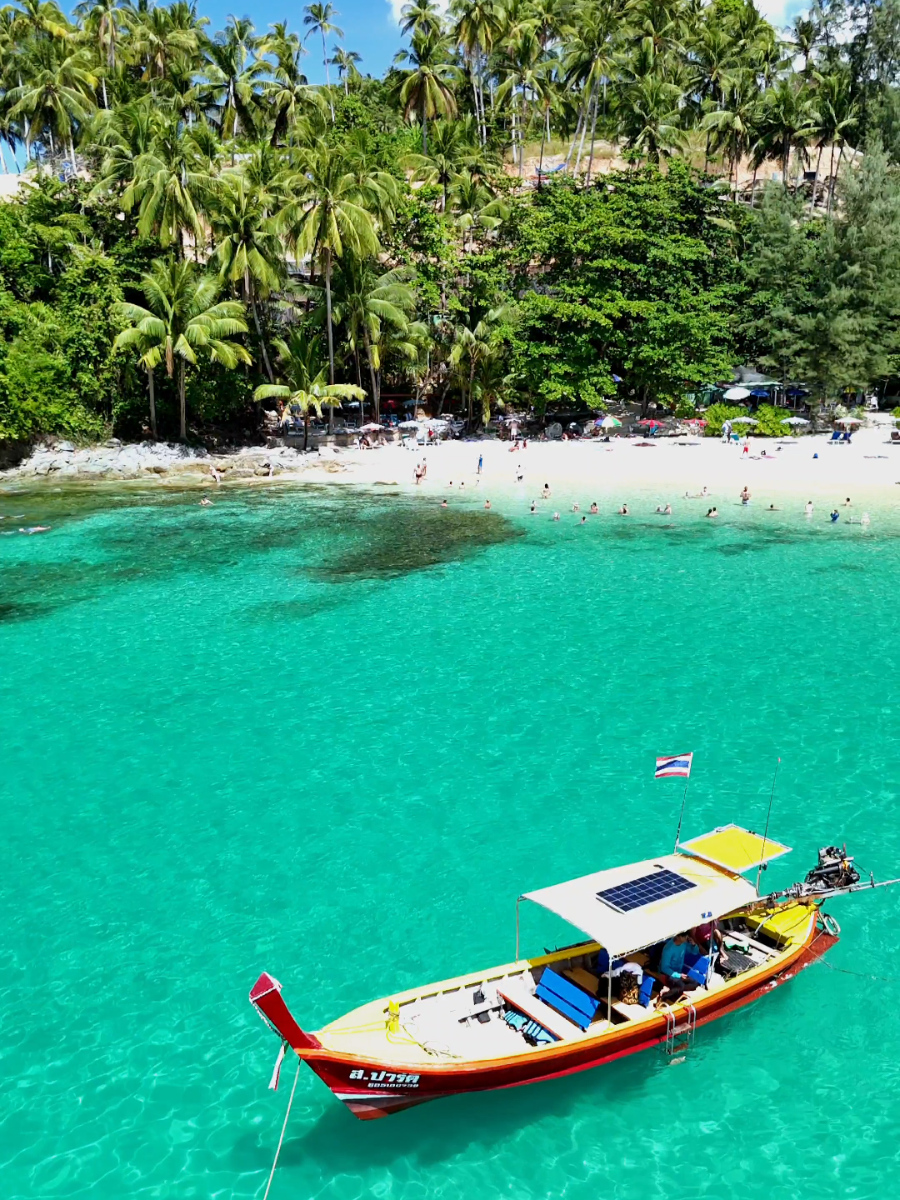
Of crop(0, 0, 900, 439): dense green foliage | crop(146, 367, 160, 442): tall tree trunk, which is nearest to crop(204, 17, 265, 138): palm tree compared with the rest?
crop(0, 0, 900, 439): dense green foliage

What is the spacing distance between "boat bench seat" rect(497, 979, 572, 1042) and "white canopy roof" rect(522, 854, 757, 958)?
1031 millimetres

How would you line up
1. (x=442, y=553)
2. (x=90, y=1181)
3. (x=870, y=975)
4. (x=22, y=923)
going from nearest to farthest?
(x=90, y=1181)
(x=870, y=975)
(x=22, y=923)
(x=442, y=553)

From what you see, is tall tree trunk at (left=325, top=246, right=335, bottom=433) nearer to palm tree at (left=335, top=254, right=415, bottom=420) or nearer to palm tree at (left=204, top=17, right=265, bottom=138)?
palm tree at (left=335, top=254, right=415, bottom=420)

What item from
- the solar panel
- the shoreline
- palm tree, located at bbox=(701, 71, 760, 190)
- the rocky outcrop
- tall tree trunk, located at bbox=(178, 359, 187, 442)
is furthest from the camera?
palm tree, located at bbox=(701, 71, 760, 190)

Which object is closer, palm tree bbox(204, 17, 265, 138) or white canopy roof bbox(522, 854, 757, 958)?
white canopy roof bbox(522, 854, 757, 958)

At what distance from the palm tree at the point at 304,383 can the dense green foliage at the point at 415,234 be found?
0.83 ft

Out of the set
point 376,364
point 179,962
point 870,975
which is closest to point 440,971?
point 179,962

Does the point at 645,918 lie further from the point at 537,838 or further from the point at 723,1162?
the point at 537,838

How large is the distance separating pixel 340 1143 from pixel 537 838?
677 centimetres

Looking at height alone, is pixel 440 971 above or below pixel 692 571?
below

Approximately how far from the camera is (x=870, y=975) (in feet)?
40.4

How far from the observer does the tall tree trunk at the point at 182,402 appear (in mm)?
57469

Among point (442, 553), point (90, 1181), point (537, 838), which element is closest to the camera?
point (90, 1181)

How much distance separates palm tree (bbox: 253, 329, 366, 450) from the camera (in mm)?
58750
